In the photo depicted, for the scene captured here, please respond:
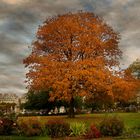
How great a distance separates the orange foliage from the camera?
53344mm

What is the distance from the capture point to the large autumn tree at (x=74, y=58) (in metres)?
53.3

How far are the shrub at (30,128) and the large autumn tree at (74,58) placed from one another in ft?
66.1

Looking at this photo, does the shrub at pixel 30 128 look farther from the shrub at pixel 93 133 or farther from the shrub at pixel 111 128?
the shrub at pixel 111 128

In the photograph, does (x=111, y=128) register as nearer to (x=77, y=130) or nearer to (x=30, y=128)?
(x=77, y=130)

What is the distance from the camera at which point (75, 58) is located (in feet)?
186

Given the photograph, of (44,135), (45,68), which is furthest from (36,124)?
(45,68)

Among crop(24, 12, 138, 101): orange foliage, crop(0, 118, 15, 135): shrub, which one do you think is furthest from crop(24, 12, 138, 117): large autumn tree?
crop(0, 118, 15, 135): shrub

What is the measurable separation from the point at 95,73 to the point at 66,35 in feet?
22.9

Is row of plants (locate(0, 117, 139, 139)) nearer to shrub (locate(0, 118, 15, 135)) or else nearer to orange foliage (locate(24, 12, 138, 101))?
shrub (locate(0, 118, 15, 135))

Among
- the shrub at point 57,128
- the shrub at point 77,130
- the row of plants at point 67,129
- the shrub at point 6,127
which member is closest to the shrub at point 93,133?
the row of plants at point 67,129

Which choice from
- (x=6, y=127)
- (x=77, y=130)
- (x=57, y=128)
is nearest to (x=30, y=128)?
(x=57, y=128)

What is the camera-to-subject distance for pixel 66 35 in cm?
5628

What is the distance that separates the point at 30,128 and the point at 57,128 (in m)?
2.15

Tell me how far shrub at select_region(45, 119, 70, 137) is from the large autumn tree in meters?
21.1
